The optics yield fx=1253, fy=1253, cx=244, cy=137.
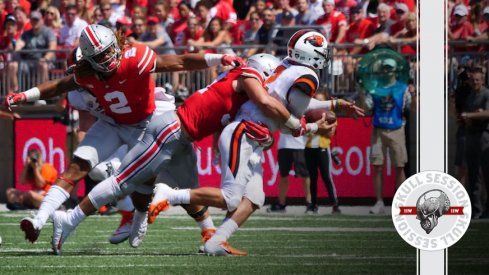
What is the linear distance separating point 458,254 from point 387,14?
6752 millimetres

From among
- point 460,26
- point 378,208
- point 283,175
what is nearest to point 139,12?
point 283,175

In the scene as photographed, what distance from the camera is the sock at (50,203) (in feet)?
24.7

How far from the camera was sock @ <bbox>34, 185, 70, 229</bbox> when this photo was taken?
7.54 meters

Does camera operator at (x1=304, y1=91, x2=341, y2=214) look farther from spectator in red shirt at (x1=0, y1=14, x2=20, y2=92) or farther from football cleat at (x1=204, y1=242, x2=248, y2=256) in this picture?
football cleat at (x1=204, y1=242, x2=248, y2=256)

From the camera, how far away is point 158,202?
7125 mm

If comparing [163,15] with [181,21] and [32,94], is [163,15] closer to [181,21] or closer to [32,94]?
[181,21]

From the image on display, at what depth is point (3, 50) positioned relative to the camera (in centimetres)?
1427

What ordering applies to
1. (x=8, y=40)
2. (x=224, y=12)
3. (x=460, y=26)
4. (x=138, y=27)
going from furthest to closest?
(x=8, y=40) < (x=224, y=12) < (x=138, y=27) < (x=460, y=26)

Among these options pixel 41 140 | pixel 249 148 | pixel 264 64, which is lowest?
pixel 41 140

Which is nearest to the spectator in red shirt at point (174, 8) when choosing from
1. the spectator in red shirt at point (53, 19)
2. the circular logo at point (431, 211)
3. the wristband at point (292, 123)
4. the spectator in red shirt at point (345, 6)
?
the spectator in red shirt at point (53, 19)

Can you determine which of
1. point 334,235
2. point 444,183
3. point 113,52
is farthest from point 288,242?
point 444,183

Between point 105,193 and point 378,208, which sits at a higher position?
point 105,193

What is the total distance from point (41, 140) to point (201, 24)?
222 cm

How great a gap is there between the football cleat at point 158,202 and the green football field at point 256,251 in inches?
10.1
